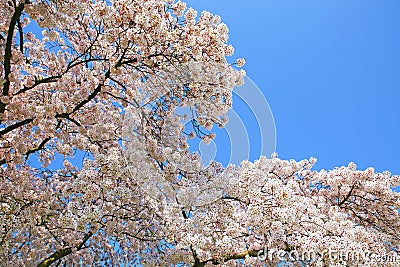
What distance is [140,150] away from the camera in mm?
6449

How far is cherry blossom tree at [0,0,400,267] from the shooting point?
573 centimetres

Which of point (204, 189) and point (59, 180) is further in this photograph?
point (59, 180)

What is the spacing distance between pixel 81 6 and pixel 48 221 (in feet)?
13.3

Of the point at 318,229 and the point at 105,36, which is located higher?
the point at 105,36

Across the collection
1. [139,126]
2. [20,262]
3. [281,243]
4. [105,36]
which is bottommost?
[281,243]

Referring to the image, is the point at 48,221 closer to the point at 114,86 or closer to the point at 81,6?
the point at 114,86

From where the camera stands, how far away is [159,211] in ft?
24.3

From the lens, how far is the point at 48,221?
24.2ft

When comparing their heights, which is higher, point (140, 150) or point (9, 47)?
point (9, 47)

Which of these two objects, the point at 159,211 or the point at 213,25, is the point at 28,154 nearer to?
the point at 159,211

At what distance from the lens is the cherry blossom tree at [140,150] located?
573 centimetres

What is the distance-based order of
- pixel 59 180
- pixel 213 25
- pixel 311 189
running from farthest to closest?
pixel 311 189 → pixel 59 180 → pixel 213 25

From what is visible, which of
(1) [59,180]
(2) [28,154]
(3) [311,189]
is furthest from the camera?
(3) [311,189]

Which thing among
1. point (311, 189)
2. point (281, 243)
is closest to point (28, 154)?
point (281, 243)
